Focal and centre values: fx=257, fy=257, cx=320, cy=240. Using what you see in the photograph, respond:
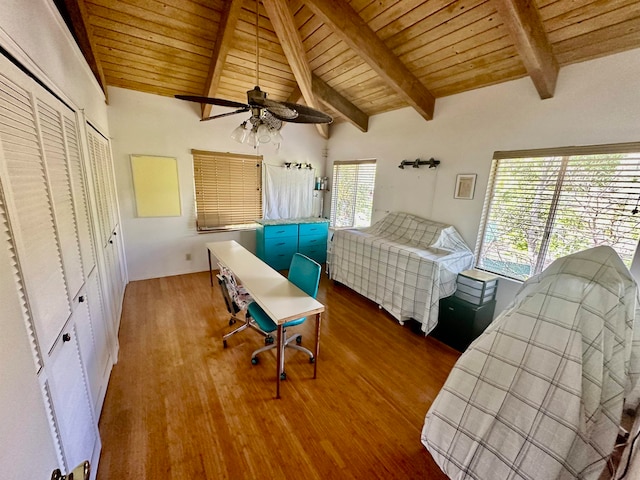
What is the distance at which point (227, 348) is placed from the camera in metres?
2.36

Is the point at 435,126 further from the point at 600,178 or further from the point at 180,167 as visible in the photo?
the point at 180,167

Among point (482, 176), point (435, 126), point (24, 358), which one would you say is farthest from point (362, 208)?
point (24, 358)

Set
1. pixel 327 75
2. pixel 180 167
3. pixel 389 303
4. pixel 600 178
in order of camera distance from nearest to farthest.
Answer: pixel 600 178 → pixel 389 303 → pixel 327 75 → pixel 180 167

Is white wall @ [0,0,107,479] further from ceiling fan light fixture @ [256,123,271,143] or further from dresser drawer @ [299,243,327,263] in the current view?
dresser drawer @ [299,243,327,263]

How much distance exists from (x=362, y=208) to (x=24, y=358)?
13.2ft

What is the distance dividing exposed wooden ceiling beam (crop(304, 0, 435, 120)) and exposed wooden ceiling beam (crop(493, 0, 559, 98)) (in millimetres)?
1041

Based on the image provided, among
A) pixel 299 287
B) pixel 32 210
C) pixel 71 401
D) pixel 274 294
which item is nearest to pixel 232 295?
pixel 274 294

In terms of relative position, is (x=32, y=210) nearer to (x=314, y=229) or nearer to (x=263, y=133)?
(x=263, y=133)

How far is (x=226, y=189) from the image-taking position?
4.13 meters

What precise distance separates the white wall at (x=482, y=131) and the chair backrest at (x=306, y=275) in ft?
6.24

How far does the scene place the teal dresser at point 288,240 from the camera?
407 centimetres

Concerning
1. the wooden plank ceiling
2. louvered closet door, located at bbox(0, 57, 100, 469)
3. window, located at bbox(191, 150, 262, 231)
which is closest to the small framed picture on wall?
the wooden plank ceiling

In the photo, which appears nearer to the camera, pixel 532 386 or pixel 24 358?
pixel 24 358

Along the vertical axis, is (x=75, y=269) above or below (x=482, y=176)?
below
